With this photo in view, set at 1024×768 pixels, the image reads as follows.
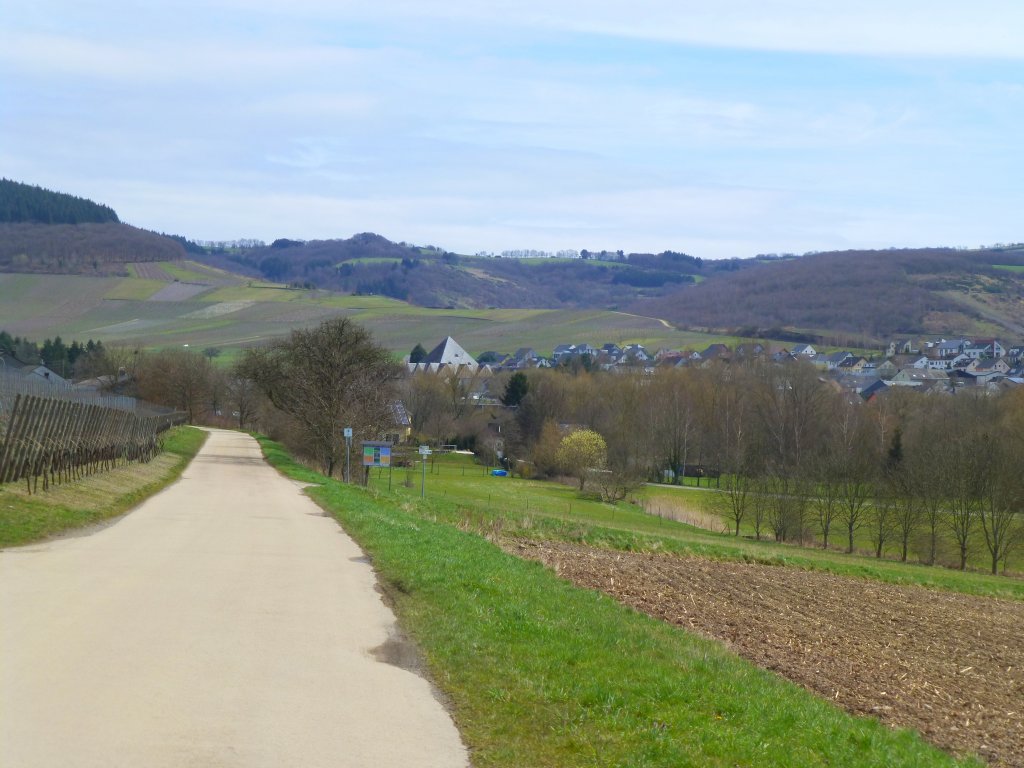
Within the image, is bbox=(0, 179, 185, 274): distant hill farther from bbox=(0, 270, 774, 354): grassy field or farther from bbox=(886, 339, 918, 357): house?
bbox=(886, 339, 918, 357): house

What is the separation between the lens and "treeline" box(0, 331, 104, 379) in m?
101

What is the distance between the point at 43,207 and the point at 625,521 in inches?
5943

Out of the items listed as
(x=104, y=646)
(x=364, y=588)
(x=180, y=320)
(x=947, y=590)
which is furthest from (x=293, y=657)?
(x=180, y=320)

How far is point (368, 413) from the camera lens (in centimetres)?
5047

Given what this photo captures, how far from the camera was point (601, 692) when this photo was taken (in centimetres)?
838

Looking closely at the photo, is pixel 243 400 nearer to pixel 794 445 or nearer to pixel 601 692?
pixel 794 445

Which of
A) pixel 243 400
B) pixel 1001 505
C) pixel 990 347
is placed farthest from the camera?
pixel 990 347

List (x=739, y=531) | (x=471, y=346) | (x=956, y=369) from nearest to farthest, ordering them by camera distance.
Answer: (x=739, y=531), (x=956, y=369), (x=471, y=346)

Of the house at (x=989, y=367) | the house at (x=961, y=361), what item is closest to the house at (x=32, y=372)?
the house at (x=989, y=367)

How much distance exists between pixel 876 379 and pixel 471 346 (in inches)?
2474

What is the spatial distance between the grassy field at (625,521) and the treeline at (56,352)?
37.6 meters

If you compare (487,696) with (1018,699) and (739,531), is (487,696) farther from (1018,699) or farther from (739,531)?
(739,531)

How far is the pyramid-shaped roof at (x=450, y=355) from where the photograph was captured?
154 metres

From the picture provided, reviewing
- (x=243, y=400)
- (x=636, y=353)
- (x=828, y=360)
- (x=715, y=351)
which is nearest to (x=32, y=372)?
(x=243, y=400)
